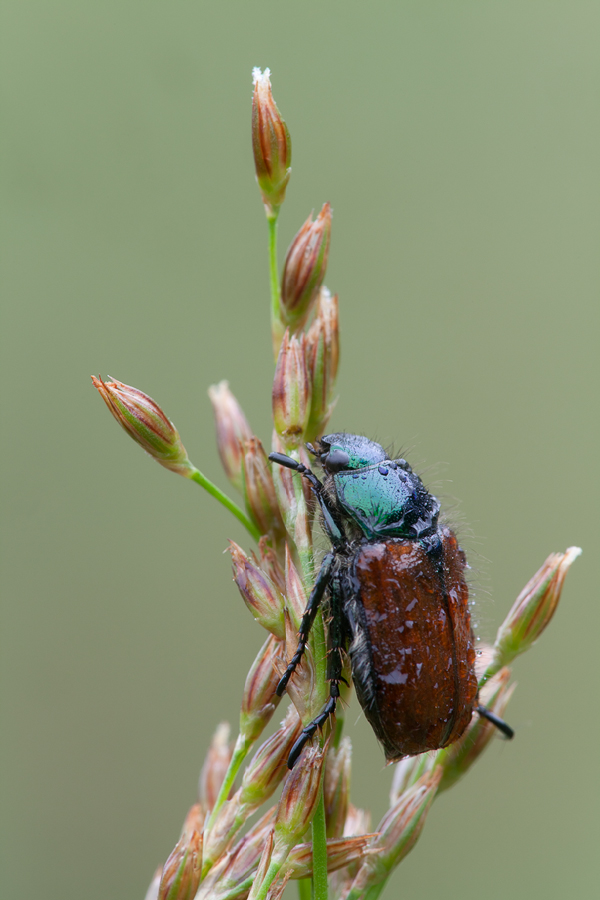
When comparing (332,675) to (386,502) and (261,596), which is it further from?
(386,502)

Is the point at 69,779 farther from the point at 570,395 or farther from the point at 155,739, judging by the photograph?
the point at 570,395

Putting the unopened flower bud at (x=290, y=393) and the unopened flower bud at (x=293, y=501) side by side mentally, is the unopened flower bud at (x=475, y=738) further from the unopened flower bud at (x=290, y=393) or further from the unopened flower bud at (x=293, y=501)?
the unopened flower bud at (x=290, y=393)

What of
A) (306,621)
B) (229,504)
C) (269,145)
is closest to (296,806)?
(306,621)

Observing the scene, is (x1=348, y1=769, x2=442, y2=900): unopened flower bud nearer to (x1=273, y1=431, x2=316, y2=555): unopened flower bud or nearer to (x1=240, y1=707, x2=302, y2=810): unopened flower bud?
(x1=240, y1=707, x2=302, y2=810): unopened flower bud

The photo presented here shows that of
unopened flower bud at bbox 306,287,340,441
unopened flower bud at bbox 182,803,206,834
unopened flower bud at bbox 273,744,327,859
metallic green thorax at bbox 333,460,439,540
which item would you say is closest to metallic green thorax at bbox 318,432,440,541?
metallic green thorax at bbox 333,460,439,540

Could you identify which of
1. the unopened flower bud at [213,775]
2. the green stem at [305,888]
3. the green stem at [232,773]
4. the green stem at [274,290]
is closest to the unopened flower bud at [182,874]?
the green stem at [232,773]

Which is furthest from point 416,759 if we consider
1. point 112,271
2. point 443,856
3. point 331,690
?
point 112,271
